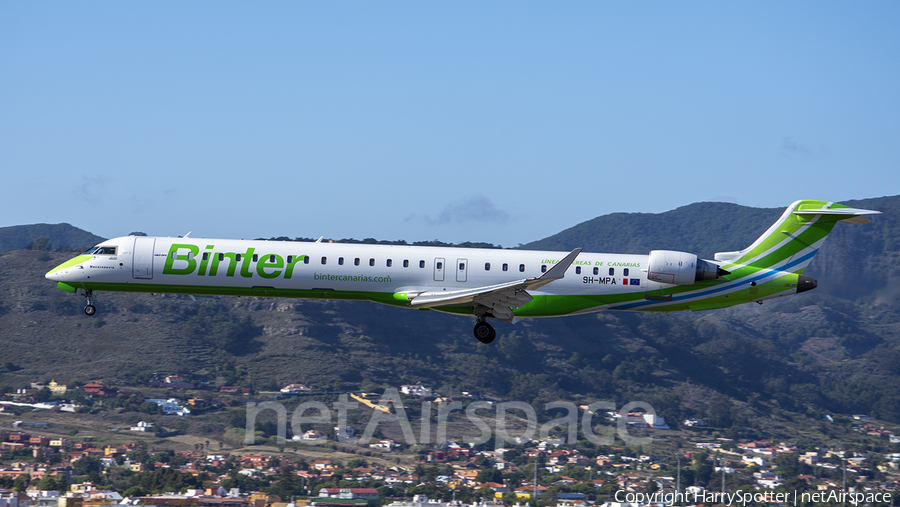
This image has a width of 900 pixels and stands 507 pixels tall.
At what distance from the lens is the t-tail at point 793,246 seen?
36531mm

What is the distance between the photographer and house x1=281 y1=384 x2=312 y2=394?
114062mm

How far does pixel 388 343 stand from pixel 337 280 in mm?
109552

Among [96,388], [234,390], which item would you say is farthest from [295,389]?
[96,388]

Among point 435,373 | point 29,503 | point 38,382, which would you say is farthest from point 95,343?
point 29,503

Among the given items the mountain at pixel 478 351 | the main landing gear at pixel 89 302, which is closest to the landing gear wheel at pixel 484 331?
the main landing gear at pixel 89 302

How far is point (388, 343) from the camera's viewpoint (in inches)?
5625

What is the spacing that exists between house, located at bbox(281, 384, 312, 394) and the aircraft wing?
274ft

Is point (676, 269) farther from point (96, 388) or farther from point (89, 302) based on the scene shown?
point (96, 388)

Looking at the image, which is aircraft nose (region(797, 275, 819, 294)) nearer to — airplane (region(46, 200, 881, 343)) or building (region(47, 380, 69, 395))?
airplane (region(46, 200, 881, 343))

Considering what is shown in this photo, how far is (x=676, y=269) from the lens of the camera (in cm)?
3538

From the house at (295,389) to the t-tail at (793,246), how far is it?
85.0 m

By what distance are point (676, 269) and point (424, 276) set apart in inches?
400

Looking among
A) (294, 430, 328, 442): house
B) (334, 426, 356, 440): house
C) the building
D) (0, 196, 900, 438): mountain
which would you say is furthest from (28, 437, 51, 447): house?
(334, 426, 356, 440): house

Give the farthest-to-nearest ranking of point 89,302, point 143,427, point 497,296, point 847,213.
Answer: point 143,427
point 89,302
point 847,213
point 497,296
